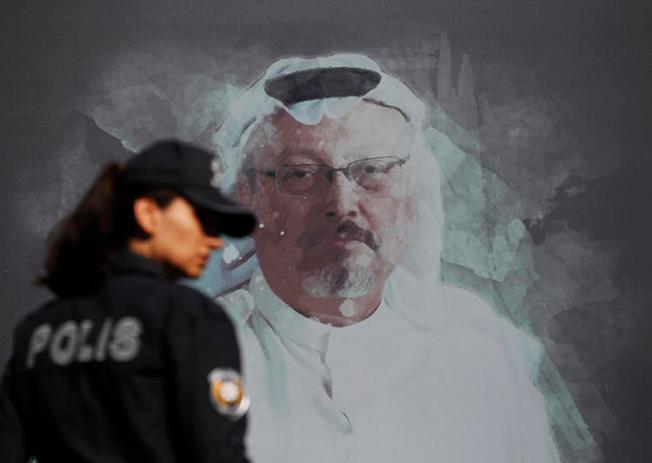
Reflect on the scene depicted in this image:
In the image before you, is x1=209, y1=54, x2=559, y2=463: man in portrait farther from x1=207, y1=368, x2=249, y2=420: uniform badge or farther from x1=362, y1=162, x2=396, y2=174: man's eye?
x1=207, y1=368, x2=249, y2=420: uniform badge

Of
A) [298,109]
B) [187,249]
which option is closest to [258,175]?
[298,109]

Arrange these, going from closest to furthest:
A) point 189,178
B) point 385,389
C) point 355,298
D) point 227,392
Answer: point 227,392 < point 189,178 < point 385,389 < point 355,298

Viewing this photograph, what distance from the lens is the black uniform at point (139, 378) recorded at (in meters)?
1.25

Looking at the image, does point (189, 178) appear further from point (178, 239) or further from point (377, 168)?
point (377, 168)

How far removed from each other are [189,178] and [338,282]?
2.81m

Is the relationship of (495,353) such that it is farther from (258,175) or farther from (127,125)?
(127,125)

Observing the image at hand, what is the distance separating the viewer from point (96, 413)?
4.26ft

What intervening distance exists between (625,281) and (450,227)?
69 centimetres

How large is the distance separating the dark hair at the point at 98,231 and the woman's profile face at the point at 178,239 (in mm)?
16

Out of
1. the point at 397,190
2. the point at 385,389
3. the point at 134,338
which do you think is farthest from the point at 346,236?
the point at 134,338

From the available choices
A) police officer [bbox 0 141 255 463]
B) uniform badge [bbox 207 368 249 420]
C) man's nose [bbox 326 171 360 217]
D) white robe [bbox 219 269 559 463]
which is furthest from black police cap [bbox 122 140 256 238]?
man's nose [bbox 326 171 360 217]

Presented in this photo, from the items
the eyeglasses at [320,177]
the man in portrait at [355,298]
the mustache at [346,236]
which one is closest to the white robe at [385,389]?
the man in portrait at [355,298]

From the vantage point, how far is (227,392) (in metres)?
1.26

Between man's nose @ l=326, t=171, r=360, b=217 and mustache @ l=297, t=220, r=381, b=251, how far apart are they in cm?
4
